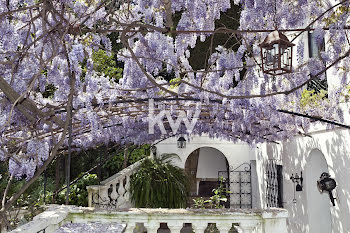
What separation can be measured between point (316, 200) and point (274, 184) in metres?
2.26

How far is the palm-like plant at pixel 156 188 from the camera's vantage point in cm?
823

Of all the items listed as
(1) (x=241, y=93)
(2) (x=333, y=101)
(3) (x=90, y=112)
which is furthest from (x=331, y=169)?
(3) (x=90, y=112)

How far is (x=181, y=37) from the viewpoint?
3.85 metres

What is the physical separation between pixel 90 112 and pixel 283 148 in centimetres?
481

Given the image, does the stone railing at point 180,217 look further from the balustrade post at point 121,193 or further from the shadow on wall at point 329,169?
the balustrade post at point 121,193

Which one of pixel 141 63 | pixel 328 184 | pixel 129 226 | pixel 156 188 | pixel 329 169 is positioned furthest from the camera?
pixel 156 188

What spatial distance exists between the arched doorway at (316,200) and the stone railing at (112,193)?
→ 3.71m

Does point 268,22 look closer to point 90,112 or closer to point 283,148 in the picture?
point 90,112

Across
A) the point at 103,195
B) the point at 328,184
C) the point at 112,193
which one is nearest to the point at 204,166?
the point at 112,193

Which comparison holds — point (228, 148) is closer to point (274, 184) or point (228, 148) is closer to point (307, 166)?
point (274, 184)

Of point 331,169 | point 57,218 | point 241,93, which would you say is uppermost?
point 241,93

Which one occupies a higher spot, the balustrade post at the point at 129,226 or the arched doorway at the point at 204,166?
the arched doorway at the point at 204,166

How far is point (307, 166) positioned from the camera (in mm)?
6551

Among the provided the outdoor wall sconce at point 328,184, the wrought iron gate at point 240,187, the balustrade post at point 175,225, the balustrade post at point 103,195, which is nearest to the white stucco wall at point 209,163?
the wrought iron gate at point 240,187
